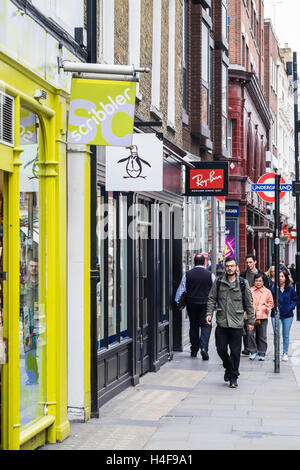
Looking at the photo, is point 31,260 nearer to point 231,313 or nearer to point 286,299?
point 231,313

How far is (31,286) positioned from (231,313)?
494 cm

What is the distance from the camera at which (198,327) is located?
51.9ft

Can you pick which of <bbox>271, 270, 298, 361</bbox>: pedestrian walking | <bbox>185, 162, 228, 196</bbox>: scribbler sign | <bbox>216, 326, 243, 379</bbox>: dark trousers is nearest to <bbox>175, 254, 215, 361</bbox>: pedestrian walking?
<bbox>271, 270, 298, 361</bbox>: pedestrian walking

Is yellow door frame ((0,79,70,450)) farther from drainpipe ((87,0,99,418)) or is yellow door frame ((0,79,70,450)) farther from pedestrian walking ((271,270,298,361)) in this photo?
pedestrian walking ((271,270,298,361))

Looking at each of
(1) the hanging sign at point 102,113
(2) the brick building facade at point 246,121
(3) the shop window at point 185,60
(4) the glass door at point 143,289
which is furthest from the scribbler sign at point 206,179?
(2) the brick building facade at point 246,121

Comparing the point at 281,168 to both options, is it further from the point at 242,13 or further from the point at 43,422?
the point at 43,422

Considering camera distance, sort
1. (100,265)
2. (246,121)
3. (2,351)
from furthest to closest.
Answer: (246,121) → (100,265) → (2,351)

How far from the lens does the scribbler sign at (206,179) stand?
17.4 m

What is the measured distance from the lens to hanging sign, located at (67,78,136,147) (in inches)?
330

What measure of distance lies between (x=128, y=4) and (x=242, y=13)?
887 inches

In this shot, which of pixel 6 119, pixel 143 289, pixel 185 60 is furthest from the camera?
pixel 185 60

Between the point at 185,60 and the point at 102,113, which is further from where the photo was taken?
the point at 185,60

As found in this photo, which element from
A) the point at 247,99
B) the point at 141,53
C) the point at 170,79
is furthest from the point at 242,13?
the point at 141,53

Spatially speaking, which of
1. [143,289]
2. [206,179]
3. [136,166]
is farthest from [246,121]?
[136,166]
